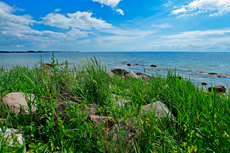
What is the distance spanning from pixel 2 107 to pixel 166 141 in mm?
2681

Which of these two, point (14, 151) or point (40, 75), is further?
point (40, 75)

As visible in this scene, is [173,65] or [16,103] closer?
[16,103]

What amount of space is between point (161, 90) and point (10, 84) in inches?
141

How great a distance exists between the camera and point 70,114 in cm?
211

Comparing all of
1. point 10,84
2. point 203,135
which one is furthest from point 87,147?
point 10,84

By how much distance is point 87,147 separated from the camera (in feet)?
5.83

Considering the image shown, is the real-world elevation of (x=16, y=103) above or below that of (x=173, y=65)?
below

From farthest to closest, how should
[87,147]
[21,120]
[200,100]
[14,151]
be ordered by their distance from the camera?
[200,100]
[21,120]
[87,147]
[14,151]

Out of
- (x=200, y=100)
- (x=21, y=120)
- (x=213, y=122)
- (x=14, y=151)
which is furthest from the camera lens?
(x=200, y=100)

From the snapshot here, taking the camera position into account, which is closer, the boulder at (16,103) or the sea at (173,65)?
the boulder at (16,103)

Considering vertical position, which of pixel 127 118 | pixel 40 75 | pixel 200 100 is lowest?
pixel 127 118

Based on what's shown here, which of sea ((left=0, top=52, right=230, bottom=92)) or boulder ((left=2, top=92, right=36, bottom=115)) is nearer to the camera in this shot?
boulder ((left=2, top=92, right=36, bottom=115))

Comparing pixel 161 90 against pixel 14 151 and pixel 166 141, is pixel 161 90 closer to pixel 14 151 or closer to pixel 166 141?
pixel 166 141

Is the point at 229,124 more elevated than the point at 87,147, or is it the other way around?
the point at 229,124
